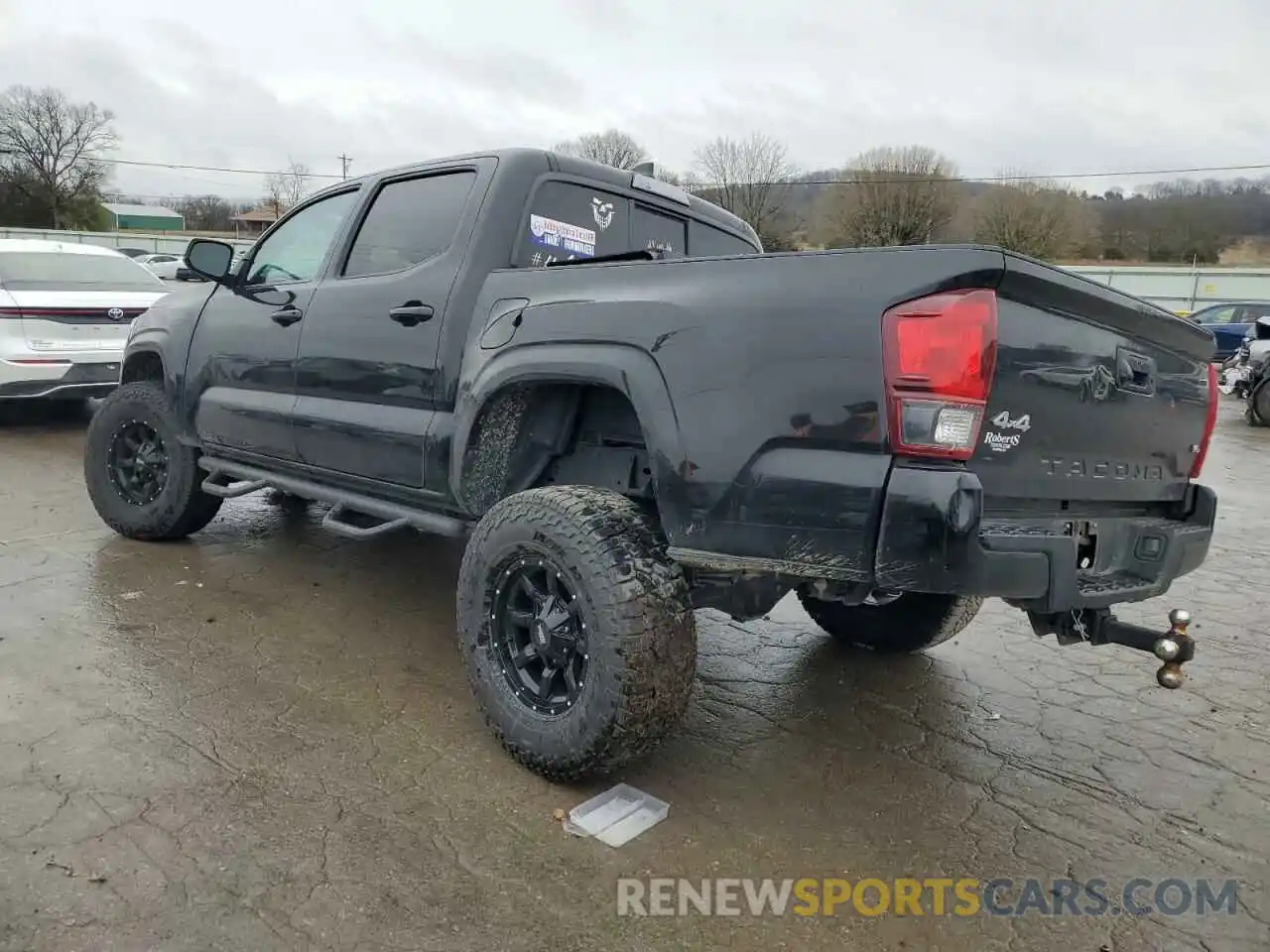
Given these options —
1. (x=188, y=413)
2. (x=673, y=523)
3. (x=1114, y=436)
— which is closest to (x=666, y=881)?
(x=673, y=523)

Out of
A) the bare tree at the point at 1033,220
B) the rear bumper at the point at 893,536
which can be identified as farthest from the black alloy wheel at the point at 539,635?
the bare tree at the point at 1033,220

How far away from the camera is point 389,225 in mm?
3850

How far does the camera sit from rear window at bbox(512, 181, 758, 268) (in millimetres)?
3475

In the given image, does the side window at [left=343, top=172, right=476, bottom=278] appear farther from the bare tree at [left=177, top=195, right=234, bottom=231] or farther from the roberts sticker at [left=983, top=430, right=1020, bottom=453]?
the bare tree at [left=177, top=195, right=234, bottom=231]

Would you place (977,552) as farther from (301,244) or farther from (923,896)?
(301,244)

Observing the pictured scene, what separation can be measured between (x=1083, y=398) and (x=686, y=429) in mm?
1091

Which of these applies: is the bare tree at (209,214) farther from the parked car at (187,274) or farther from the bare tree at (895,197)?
the parked car at (187,274)

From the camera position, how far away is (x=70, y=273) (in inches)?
331

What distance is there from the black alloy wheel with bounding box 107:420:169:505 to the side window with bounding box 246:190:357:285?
1208mm

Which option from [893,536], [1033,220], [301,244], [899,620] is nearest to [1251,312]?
[1033,220]

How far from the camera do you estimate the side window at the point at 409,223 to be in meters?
3.57

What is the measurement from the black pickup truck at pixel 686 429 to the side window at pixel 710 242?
9 centimetres

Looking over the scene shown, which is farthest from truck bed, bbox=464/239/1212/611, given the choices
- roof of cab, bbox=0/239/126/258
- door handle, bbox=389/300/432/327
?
roof of cab, bbox=0/239/126/258

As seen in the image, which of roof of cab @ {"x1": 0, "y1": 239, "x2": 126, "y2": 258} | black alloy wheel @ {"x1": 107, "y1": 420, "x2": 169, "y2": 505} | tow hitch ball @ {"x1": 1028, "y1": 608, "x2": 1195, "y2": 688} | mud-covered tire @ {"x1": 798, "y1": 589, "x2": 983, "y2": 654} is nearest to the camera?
tow hitch ball @ {"x1": 1028, "y1": 608, "x2": 1195, "y2": 688}
